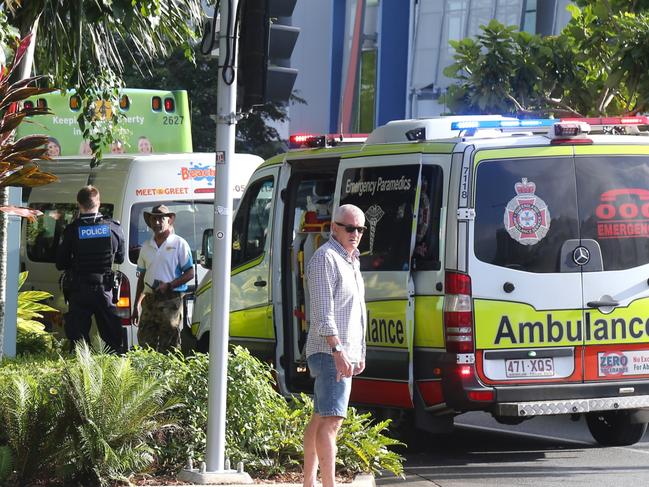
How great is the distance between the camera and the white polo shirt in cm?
1189

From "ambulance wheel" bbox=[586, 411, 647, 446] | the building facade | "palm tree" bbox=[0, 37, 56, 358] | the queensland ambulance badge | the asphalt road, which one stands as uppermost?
the building facade

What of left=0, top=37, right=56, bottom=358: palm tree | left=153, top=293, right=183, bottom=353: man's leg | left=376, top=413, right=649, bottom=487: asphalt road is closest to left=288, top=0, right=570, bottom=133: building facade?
left=153, top=293, right=183, bottom=353: man's leg

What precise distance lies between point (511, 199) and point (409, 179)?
77cm

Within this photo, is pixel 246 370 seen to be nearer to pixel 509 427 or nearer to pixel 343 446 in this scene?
pixel 343 446

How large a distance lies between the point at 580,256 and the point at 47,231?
27.8ft

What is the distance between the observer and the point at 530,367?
343 inches

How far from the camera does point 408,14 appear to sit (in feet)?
112

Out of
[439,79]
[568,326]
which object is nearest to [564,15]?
[439,79]

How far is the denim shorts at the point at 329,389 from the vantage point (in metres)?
7.02

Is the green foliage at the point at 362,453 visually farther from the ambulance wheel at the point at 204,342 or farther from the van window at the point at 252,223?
the ambulance wheel at the point at 204,342

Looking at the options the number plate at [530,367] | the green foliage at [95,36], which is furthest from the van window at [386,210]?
the green foliage at [95,36]

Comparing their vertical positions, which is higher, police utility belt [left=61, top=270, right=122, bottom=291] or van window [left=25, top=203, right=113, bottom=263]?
van window [left=25, top=203, right=113, bottom=263]

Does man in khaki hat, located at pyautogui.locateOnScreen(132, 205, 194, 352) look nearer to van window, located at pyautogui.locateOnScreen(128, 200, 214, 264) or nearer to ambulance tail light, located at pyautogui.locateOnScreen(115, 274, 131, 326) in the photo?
ambulance tail light, located at pyautogui.locateOnScreen(115, 274, 131, 326)

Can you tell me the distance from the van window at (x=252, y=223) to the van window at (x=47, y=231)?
4.28 m
